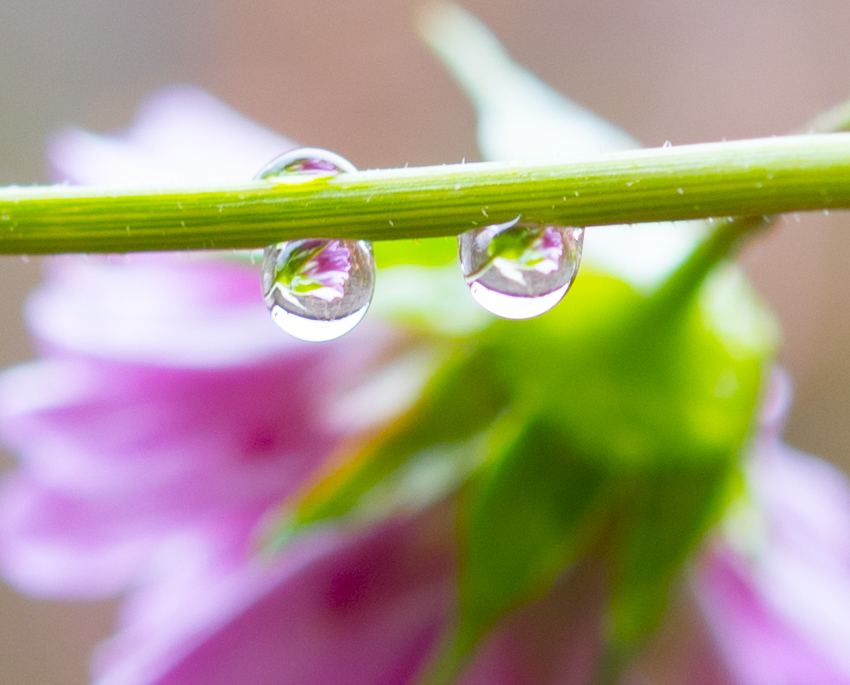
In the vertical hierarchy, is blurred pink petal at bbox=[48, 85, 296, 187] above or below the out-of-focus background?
below

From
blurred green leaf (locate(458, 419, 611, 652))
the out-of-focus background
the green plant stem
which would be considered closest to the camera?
the green plant stem

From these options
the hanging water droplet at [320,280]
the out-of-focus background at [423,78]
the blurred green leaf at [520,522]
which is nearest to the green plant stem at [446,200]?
the hanging water droplet at [320,280]

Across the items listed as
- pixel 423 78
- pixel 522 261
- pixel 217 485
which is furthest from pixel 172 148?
pixel 423 78

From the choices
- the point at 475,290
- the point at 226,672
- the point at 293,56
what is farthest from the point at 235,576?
the point at 293,56

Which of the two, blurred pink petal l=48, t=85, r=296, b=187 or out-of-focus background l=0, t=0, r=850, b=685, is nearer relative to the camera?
blurred pink petal l=48, t=85, r=296, b=187

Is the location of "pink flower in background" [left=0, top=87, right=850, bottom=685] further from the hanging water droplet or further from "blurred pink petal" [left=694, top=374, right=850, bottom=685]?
the hanging water droplet

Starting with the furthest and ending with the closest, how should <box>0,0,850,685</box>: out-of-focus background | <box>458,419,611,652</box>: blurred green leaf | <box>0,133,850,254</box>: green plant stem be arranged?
1. <box>0,0,850,685</box>: out-of-focus background
2. <box>458,419,611,652</box>: blurred green leaf
3. <box>0,133,850,254</box>: green plant stem

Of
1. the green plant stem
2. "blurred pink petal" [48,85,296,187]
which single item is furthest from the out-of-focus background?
the green plant stem
